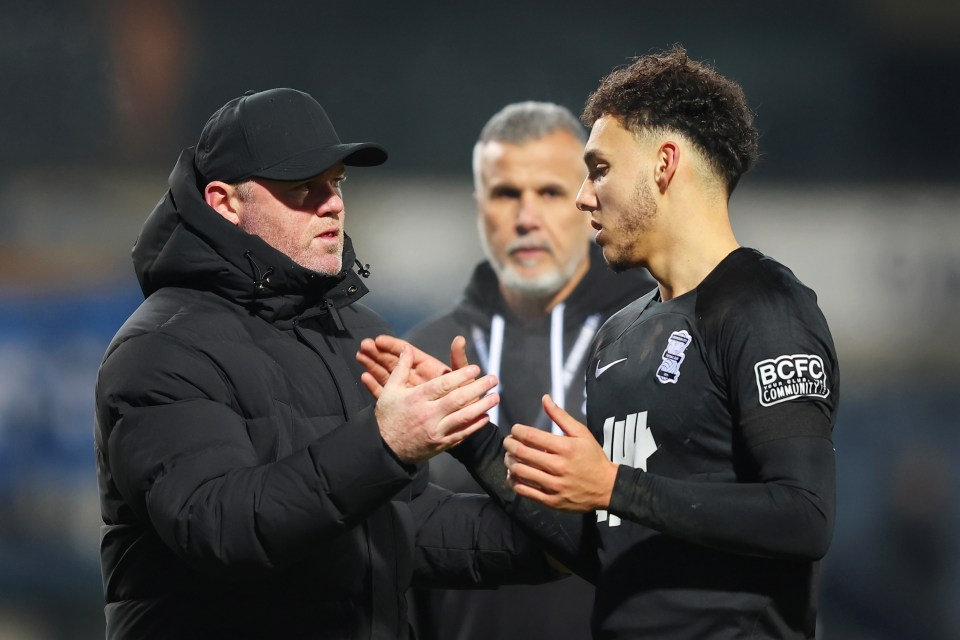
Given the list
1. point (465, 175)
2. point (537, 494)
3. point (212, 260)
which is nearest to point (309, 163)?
point (212, 260)

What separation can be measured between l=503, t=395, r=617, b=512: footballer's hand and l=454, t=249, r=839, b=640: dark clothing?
1.4 inches

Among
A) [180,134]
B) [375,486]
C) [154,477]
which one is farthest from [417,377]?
[180,134]

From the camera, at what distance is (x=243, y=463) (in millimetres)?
1681

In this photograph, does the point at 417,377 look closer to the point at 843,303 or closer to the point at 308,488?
the point at 308,488

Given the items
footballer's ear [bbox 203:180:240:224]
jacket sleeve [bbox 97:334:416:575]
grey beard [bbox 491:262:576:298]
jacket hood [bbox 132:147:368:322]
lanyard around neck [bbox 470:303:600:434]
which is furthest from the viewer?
grey beard [bbox 491:262:576:298]

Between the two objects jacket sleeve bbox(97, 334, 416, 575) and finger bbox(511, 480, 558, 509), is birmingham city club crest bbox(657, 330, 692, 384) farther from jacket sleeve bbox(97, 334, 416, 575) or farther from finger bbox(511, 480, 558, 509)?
jacket sleeve bbox(97, 334, 416, 575)

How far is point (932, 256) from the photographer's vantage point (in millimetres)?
5090

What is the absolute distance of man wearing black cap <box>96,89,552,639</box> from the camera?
5.30ft

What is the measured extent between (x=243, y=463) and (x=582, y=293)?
1931mm

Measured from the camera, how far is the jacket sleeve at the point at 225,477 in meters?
1.60

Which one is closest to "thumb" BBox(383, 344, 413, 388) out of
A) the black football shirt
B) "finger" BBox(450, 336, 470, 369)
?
"finger" BBox(450, 336, 470, 369)

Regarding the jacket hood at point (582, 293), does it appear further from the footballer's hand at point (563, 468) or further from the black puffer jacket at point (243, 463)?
the footballer's hand at point (563, 468)

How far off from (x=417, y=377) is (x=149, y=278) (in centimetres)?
53

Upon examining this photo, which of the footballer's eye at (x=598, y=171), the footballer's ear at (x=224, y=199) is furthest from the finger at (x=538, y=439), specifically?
the footballer's ear at (x=224, y=199)
